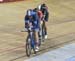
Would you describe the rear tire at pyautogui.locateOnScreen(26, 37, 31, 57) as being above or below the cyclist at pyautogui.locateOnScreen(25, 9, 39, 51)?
below

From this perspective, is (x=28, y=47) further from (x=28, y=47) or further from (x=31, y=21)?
(x=31, y=21)

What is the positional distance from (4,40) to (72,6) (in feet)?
39.8

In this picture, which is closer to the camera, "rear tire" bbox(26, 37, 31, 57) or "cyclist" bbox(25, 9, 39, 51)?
"cyclist" bbox(25, 9, 39, 51)

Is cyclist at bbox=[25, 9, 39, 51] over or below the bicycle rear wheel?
over

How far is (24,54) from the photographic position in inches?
443

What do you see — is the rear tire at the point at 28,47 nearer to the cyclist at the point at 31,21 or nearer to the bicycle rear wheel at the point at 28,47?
the bicycle rear wheel at the point at 28,47

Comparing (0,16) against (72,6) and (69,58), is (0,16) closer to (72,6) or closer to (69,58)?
(72,6)

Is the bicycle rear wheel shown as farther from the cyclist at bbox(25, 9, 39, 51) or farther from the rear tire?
the cyclist at bbox(25, 9, 39, 51)

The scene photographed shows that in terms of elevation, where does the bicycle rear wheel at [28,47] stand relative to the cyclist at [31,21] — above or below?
below

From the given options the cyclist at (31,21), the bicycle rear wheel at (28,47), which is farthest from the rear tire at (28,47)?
the cyclist at (31,21)

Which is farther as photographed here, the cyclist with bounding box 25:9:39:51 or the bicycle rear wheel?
the bicycle rear wheel

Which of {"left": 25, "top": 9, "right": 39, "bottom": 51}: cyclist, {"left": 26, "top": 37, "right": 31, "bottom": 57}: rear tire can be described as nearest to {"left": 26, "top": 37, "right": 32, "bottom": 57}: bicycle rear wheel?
{"left": 26, "top": 37, "right": 31, "bottom": 57}: rear tire

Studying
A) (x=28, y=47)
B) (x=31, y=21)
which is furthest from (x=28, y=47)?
(x=31, y=21)

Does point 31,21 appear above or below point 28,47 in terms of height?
above
